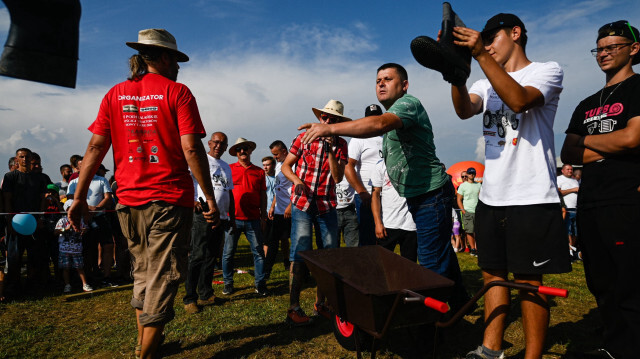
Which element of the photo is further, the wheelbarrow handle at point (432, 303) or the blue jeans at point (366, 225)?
the blue jeans at point (366, 225)

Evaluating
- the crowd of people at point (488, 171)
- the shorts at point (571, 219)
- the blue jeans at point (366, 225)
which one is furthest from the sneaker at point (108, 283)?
the shorts at point (571, 219)

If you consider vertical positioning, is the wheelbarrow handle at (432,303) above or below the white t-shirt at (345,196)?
below

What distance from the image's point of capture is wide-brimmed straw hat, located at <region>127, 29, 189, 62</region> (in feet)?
9.84

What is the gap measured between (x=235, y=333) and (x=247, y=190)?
296cm

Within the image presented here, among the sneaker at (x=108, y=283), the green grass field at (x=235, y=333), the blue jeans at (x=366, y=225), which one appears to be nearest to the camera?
the green grass field at (x=235, y=333)

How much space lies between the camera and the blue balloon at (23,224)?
240 inches

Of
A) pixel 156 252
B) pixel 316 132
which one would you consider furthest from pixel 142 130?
pixel 316 132

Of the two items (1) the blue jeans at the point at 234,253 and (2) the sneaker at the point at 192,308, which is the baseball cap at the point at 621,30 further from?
(2) the sneaker at the point at 192,308

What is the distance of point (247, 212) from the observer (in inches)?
243

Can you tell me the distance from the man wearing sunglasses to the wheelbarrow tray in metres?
1.23

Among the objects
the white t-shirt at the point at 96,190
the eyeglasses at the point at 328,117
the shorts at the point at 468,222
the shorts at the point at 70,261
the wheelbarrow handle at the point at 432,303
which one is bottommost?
the shorts at the point at 70,261

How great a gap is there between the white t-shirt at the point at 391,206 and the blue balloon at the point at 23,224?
573 cm

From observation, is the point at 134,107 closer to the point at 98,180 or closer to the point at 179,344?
the point at 179,344

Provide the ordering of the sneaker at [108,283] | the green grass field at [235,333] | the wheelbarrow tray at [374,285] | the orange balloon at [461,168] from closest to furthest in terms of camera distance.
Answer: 1. the wheelbarrow tray at [374,285]
2. the green grass field at [235,333]
3. the sneaker at [108,283]
4. the orange balloon at [461,168]
